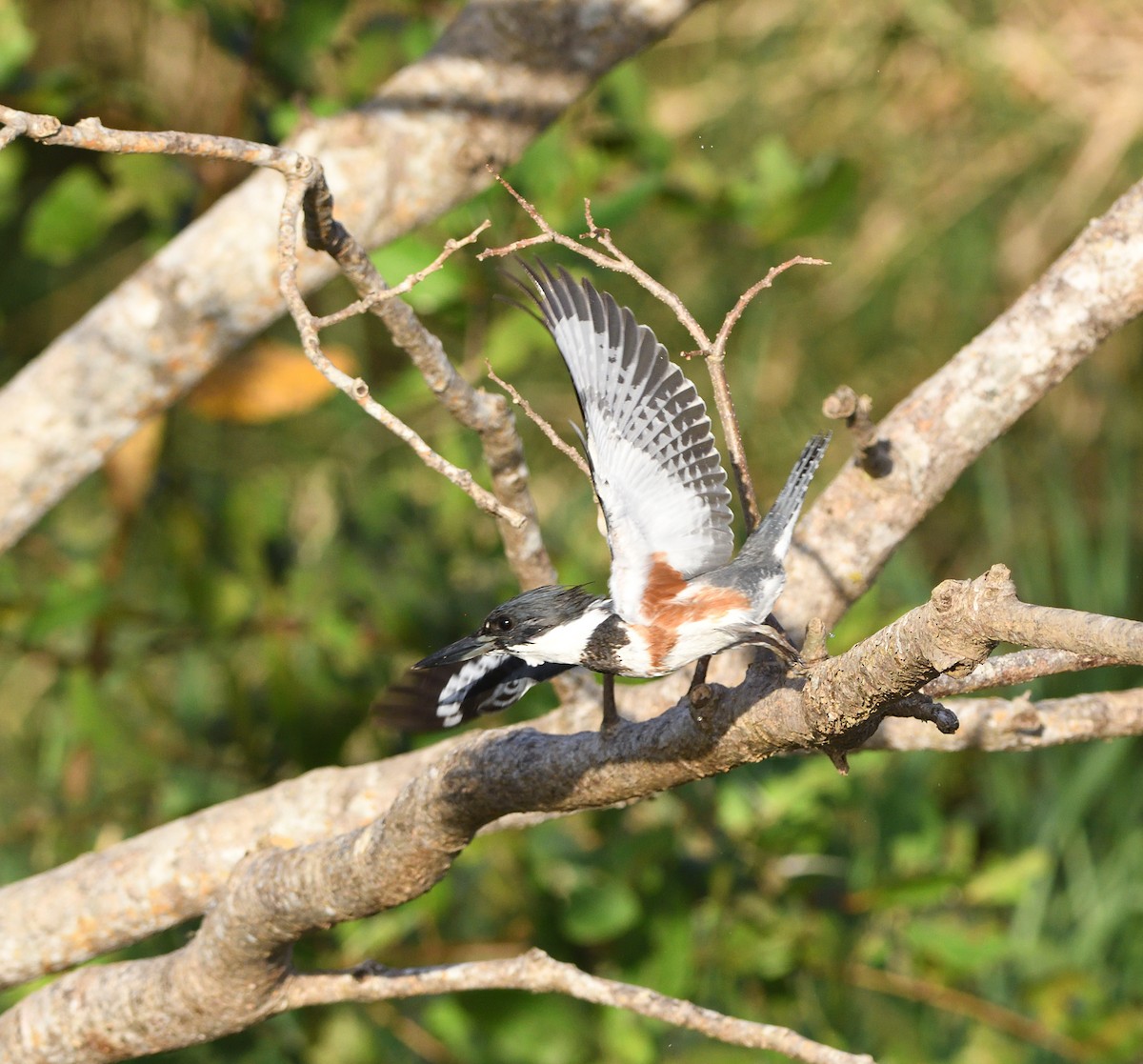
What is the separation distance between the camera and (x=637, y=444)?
1653mm

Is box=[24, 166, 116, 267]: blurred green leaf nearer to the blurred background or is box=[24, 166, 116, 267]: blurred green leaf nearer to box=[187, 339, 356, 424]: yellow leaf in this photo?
the blurred background

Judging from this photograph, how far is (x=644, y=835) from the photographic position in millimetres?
2723

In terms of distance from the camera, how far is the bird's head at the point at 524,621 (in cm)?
174

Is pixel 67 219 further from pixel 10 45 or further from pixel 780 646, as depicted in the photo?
pixel 780 646

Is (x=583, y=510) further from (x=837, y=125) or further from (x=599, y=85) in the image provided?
(x=837, y=125)

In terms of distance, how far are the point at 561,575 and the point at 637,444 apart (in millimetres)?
1126

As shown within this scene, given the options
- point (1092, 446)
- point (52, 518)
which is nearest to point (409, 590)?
point (52, 518)

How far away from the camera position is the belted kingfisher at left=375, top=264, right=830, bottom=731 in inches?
63.9

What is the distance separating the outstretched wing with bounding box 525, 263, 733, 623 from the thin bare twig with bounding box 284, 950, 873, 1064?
18.1 inches

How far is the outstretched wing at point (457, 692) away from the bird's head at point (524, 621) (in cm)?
12

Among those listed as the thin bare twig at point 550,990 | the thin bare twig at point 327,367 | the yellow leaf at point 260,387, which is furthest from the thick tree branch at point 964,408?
the yellow leaf at point 260,387

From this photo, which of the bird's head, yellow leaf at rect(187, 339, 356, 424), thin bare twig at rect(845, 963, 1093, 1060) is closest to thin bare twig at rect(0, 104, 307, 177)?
the bird's head

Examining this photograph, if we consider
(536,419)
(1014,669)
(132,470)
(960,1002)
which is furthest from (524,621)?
(132,470)

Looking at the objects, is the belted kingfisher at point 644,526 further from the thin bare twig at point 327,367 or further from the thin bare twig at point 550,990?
the thin bare twig at point 550,990
